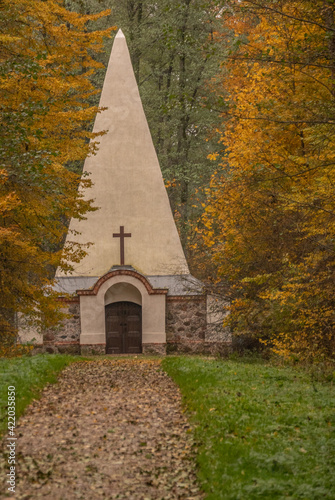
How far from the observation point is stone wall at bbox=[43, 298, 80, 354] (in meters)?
21.0

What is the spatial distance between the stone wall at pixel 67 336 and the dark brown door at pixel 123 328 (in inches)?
40.8

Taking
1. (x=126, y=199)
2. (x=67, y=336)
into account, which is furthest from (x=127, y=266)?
(x=67, y=336)

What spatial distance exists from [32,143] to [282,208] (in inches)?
212

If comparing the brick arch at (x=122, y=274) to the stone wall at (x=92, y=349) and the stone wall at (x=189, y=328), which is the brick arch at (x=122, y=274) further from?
the stone wall at (x=92, y=349)

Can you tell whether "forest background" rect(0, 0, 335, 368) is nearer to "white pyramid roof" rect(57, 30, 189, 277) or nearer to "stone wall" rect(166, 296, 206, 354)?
"stone wall" rect(166, 296, 206, 354)

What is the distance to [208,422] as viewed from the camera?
24.5 feet

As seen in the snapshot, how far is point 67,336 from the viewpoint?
21156 mm

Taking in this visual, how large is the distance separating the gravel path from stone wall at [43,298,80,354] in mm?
10282

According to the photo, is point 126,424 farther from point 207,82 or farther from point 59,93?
point 207,82

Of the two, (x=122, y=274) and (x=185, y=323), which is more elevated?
(x=122, y=274)

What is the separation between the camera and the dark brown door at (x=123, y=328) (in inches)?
840

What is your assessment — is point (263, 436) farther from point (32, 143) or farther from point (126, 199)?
point (126, 199)

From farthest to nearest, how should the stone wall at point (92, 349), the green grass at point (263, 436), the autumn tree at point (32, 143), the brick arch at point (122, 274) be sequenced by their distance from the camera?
1. the stone wall at point (92, 349)
2. the brick arch at point (122, 274)
3. the autumn tree at point (32, 143)
4. the green grass at point (263, 436)

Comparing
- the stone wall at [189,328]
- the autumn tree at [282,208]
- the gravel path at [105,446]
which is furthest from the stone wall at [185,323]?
the gravel path at [105,446]
